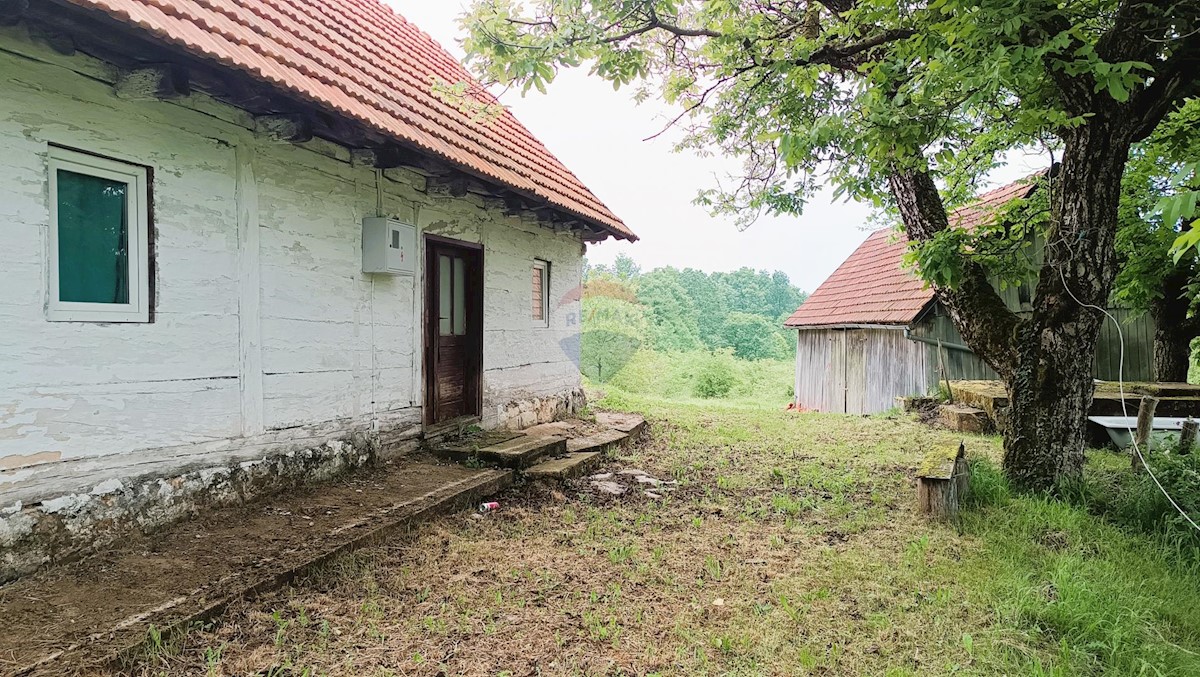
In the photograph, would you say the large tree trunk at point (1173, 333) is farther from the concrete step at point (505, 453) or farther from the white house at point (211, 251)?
the concrete step at point (505, 453)

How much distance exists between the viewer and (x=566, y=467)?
582 centimetres

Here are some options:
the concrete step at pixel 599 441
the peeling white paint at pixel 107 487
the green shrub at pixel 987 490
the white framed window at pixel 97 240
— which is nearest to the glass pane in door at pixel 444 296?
the concrete step at pixel 599 441

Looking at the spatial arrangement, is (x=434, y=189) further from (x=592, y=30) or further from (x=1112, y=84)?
(x=1112, y=84)

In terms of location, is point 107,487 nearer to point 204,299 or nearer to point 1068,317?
point 204,299

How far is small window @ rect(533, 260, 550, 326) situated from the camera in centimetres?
814

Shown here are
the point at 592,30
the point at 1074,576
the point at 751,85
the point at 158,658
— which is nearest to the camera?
the point at 158,658

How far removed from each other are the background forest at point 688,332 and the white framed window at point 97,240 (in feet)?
60.3

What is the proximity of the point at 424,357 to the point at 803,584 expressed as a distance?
4.09 m

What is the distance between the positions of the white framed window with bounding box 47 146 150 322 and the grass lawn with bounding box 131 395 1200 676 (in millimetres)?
1884

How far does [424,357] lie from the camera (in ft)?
19.7

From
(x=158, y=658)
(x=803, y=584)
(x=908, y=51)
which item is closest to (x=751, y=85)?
(x=908, y=51)

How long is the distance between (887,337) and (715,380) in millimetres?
11462

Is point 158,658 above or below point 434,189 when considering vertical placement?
below

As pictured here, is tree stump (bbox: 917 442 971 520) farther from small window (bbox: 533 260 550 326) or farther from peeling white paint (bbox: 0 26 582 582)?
small window (bbox: 533 260 550 326)
